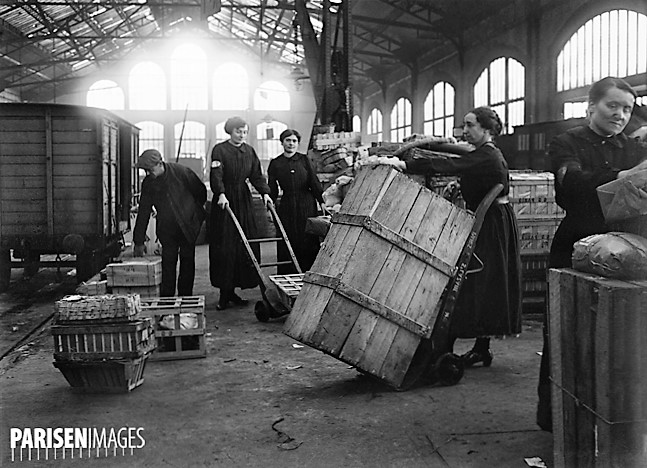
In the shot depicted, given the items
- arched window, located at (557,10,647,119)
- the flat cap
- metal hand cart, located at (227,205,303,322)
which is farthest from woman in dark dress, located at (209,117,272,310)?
arched window, located at (557,10,647,119)

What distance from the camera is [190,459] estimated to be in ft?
11.3

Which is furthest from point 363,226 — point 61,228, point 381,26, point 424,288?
point 381,26

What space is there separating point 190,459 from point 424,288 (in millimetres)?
1728

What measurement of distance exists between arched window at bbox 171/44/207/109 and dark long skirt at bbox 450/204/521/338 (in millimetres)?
33436

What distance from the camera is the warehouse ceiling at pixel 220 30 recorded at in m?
21.4

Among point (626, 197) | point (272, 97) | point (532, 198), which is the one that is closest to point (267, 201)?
point (532, 198)

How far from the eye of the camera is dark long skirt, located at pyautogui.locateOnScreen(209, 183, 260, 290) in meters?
7.48

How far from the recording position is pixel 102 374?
448 cm

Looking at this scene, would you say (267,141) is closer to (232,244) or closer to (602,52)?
(602,52)

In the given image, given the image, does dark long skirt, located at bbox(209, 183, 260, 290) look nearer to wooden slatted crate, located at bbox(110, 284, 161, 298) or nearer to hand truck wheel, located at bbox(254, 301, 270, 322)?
hand truck wheel, located at bbox(254, 301, 270, 322)

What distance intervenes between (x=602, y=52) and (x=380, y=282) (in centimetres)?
1307

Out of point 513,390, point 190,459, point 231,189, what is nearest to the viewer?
point 190,459

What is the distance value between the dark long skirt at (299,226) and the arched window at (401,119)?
21.8 meters

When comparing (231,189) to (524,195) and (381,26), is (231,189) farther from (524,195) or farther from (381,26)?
(381,26)
